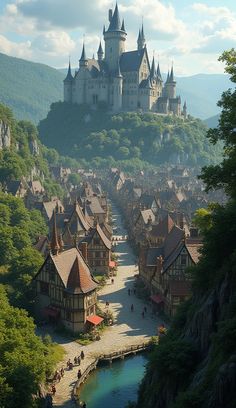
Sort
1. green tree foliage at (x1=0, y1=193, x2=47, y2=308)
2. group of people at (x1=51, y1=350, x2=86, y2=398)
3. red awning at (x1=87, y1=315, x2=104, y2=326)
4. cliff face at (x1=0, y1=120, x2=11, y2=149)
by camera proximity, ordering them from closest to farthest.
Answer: group of people at (x1=51, y1=350, x2=86, y2=398) → red awning at (x1=87, y1=315, x2=104, y2=326) → green tree foliage at (x1=0, y1=193, x2=47, y2=308) → cliff face at (x1=0, y1=120, x2=11, y2=149)

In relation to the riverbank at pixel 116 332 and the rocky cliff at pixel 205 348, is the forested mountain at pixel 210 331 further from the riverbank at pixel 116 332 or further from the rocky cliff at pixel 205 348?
the riverbank at pixel 116 332

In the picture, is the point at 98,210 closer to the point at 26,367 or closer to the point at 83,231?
the point at 83,231

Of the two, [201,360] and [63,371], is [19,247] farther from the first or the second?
[201,360]

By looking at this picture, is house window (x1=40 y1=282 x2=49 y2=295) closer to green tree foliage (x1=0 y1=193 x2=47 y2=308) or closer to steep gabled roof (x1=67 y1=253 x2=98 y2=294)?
green tree foliage (x1=0 y1=193 x2=47 y2=308)

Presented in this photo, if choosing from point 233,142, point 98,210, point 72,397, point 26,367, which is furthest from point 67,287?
point 98,210

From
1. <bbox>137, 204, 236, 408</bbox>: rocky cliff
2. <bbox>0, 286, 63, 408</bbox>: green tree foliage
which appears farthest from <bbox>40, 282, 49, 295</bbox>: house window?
<bbox>137, 204, 236, 408</bbox>: rocky cliff
